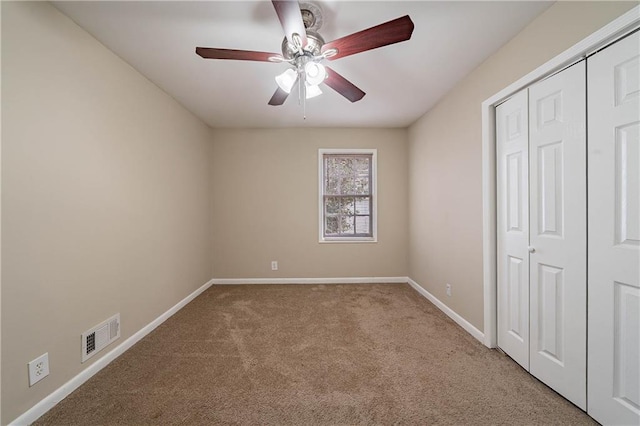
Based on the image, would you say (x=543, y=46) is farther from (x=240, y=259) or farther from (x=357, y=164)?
(x=240, y=259)

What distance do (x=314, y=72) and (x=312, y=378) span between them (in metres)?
2.10

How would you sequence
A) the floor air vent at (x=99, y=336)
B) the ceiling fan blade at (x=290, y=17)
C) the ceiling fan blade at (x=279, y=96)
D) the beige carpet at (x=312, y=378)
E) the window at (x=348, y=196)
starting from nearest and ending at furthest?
the ceiling fan blade at (x=290, y=17) → the beige carpet at (x=312, y=378) → the floor air vent at (x=99, y=336) → the ceiling fan blade at (x=279, y=96) → the window at (x=348, y=196)

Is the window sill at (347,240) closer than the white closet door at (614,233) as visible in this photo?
No

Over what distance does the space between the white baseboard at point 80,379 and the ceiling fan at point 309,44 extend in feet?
7.42

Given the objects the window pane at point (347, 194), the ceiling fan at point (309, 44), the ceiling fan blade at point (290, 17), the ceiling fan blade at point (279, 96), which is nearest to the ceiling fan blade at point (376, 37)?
the ceiling fan at point (309, 44)

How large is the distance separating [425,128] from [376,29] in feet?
7.87

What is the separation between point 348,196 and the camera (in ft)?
14.0

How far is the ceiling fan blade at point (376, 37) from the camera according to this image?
1341 mm

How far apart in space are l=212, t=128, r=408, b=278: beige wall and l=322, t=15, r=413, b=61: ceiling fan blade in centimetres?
255

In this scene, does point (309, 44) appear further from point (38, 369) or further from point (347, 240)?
point (347, 240)

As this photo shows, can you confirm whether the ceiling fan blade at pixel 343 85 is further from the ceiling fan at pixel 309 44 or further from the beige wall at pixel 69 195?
the beige wall at pixel 69 195

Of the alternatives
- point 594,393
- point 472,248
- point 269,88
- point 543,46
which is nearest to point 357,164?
point 269,88

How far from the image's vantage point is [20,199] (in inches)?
56.8

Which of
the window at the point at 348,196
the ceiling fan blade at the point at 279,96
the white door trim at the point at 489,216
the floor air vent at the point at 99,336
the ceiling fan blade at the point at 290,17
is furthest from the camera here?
A: the window at the point at 348,196
